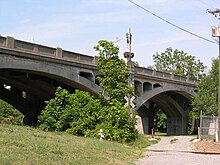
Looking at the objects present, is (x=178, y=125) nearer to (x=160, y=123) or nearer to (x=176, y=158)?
(x=160, y=123)

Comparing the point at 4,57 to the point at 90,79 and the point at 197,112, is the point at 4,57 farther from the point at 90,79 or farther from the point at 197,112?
the point at 197,112

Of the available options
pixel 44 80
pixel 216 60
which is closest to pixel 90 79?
pixel 44 80

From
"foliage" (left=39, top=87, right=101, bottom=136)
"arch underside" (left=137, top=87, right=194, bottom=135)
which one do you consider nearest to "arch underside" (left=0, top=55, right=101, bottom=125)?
"foliage" (left=39, top=87, right=101, bottom=136)

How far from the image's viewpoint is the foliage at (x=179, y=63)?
3295 inches

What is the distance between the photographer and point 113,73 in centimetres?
2808

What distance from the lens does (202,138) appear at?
32469 millimetres

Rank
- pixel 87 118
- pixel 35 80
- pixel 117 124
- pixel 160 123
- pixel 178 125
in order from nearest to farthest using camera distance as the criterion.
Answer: pixel 117 124
pixel 87 118
pixel 35 80
pixel 178 125
pixel 160 123

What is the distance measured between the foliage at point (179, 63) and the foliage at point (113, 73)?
178 ft

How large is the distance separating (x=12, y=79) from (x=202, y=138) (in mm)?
17412

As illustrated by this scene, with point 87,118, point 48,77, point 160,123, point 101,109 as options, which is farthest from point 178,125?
point 87,118

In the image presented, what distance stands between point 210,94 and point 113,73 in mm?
22976

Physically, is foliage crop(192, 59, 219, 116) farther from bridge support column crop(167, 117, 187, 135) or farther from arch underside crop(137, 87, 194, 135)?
bridge support column crop(167, 117, 187, 135)

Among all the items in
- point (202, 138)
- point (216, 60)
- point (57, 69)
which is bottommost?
point (202, 138)

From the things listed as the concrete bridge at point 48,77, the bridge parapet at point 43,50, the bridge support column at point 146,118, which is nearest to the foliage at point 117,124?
the concrete bridge at point 48,77
